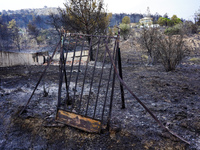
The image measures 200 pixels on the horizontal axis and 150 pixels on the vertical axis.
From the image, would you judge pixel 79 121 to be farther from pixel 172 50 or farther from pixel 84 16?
pixel 84 16

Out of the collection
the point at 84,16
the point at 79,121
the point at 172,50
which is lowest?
the point at 79,121

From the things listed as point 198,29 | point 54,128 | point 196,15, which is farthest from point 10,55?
point 196,15

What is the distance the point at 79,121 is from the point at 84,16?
13.1m

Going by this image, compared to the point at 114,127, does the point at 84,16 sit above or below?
above

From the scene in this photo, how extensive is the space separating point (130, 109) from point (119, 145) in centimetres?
145

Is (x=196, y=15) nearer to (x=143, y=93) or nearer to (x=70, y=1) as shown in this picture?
(x=70, y=1)

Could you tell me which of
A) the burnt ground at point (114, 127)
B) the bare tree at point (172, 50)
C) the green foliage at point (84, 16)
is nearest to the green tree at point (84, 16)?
the green foliage at point (84, 16)

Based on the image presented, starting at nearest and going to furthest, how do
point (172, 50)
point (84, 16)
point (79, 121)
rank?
point (79, 121) < point (172, 50) < point (84, 16)

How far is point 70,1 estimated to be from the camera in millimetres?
14227

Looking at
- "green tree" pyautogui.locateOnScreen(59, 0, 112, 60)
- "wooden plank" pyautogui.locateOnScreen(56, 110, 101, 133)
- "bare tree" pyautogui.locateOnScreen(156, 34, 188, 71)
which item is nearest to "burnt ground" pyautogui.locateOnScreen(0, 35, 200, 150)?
"wooden plank" pyautogui.locateOnScreen(56, 110, 101, 133)

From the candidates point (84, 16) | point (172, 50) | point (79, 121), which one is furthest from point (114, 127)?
point (84, 16)

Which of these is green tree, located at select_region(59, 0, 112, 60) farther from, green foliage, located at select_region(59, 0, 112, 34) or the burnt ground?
the burnt ground

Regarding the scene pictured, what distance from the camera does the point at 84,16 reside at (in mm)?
14133

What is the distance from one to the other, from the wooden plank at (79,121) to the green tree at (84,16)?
1168cm
